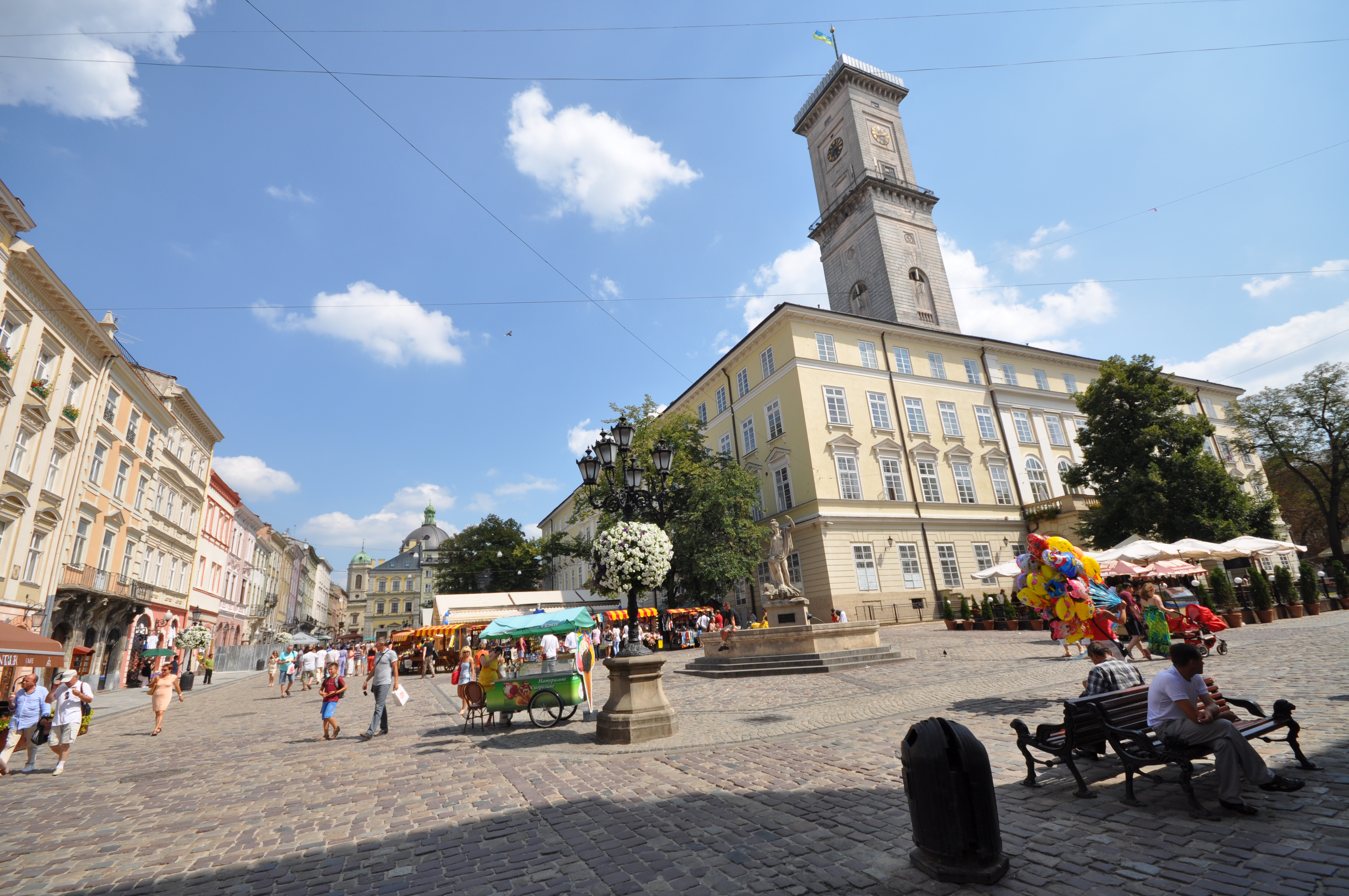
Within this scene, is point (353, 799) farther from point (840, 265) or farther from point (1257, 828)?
point (840, 265)

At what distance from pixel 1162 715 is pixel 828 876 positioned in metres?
3.16

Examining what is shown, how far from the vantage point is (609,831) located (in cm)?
531

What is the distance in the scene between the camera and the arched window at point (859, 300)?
4091cm

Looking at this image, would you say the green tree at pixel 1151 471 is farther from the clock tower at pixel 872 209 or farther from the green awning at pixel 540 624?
the green awning at pixel 540 624

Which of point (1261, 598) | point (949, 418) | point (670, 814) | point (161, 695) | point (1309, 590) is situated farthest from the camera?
point (949, 418)

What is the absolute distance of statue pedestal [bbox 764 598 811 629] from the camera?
57.6ft

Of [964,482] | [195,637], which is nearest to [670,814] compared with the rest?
[964,482]

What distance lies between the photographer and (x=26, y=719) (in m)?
10.4

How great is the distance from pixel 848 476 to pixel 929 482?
529 cm

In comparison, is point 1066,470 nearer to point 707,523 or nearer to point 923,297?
point 923,297

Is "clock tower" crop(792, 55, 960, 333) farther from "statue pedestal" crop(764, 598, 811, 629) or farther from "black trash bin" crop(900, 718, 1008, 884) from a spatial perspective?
"black trash bin" crop(900, 718, 1008, 884)

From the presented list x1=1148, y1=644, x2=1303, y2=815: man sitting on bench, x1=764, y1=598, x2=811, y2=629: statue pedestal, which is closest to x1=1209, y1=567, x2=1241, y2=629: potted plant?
x1=764, y1=598, x2=811, y2=629: statue pedestal

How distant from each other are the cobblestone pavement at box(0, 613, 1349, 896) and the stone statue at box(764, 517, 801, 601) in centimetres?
658

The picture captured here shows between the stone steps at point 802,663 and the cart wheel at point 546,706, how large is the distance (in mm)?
5553
